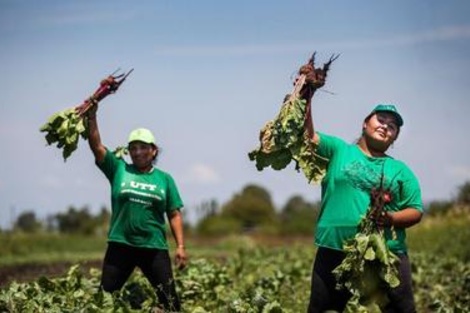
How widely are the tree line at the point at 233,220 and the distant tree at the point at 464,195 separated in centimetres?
264

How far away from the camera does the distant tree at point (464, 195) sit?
28.5 metres

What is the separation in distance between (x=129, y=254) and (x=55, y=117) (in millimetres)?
1313

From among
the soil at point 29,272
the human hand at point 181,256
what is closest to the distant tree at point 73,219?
the soil at point 29,272

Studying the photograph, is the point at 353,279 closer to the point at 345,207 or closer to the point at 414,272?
the point at 345,207

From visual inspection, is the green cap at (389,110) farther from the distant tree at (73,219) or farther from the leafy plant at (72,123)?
the distant tree at (73,219)

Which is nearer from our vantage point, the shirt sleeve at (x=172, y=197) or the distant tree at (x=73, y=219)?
the shirt sleeve at (x=172, y=197)

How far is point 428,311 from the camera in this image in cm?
1088

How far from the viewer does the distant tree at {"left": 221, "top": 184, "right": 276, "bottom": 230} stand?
5119 cm

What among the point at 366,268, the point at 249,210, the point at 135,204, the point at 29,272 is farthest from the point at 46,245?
the point at 249,210

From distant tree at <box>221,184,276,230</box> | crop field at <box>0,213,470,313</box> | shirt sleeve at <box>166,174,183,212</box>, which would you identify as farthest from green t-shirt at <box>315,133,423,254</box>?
distant tree at <box>221,184,276,230</box>

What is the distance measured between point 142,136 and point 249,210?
43992 millimetres

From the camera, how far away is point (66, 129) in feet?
25.0

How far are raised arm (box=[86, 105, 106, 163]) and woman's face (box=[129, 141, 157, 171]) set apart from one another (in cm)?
29

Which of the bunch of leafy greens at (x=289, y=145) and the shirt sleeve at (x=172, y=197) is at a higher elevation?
the bunch of leafy greens at (x=289, y=145)
